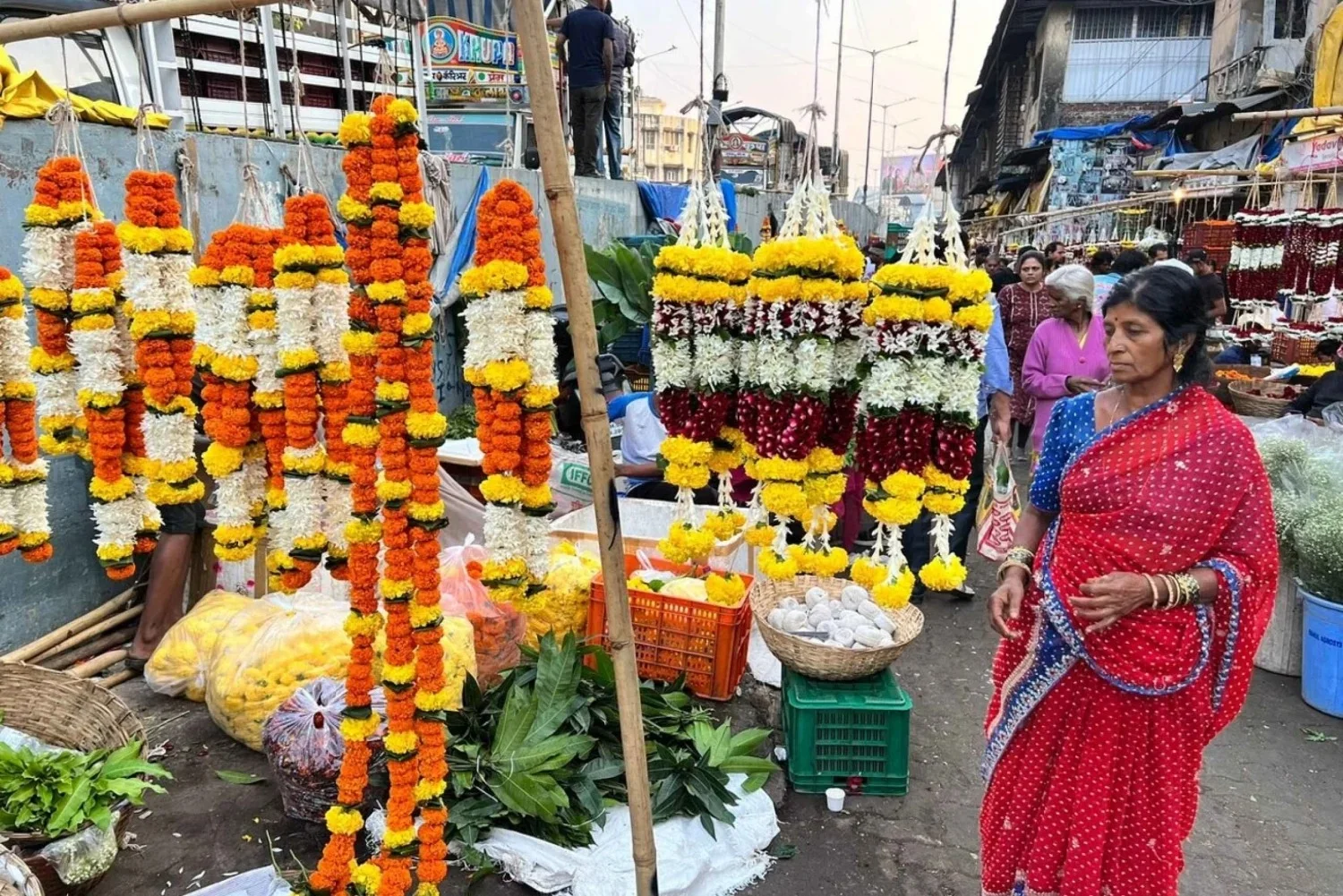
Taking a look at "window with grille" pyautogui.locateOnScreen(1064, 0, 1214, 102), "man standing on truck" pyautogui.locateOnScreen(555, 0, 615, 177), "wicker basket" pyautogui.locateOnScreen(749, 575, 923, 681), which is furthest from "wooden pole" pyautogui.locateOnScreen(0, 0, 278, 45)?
"window with grille" pyautogui.locateOnScreen(1064, 0, 1214, 102)

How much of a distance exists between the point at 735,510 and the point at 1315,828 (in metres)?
2.71

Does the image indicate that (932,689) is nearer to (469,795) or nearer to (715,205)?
(469,795)

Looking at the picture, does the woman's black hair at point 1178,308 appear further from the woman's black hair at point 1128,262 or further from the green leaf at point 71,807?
the woman's black hair at point 1128,262

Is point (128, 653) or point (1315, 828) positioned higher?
point (128, 653)

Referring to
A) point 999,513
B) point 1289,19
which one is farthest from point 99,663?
point 1289,19

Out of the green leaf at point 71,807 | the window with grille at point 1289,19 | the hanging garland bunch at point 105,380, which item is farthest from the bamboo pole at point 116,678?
the window with grille at point 1289,19

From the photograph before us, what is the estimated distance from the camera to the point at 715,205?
2.47m

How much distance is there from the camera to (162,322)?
2.34 metres

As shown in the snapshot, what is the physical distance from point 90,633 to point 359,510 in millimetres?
2912

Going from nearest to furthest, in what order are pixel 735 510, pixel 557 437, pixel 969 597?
pixel 735 510 < pixel 969 597 < pixel 557 437

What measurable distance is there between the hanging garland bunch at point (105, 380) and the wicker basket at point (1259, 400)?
6.77 m

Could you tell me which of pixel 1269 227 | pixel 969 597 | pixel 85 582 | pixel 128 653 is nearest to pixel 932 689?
pixel 969 597

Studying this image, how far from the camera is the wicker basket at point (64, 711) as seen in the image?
9.77ft

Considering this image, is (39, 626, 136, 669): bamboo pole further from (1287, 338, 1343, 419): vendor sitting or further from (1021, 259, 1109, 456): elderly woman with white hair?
(1287, 338, 1343, 419): vendor sitting
